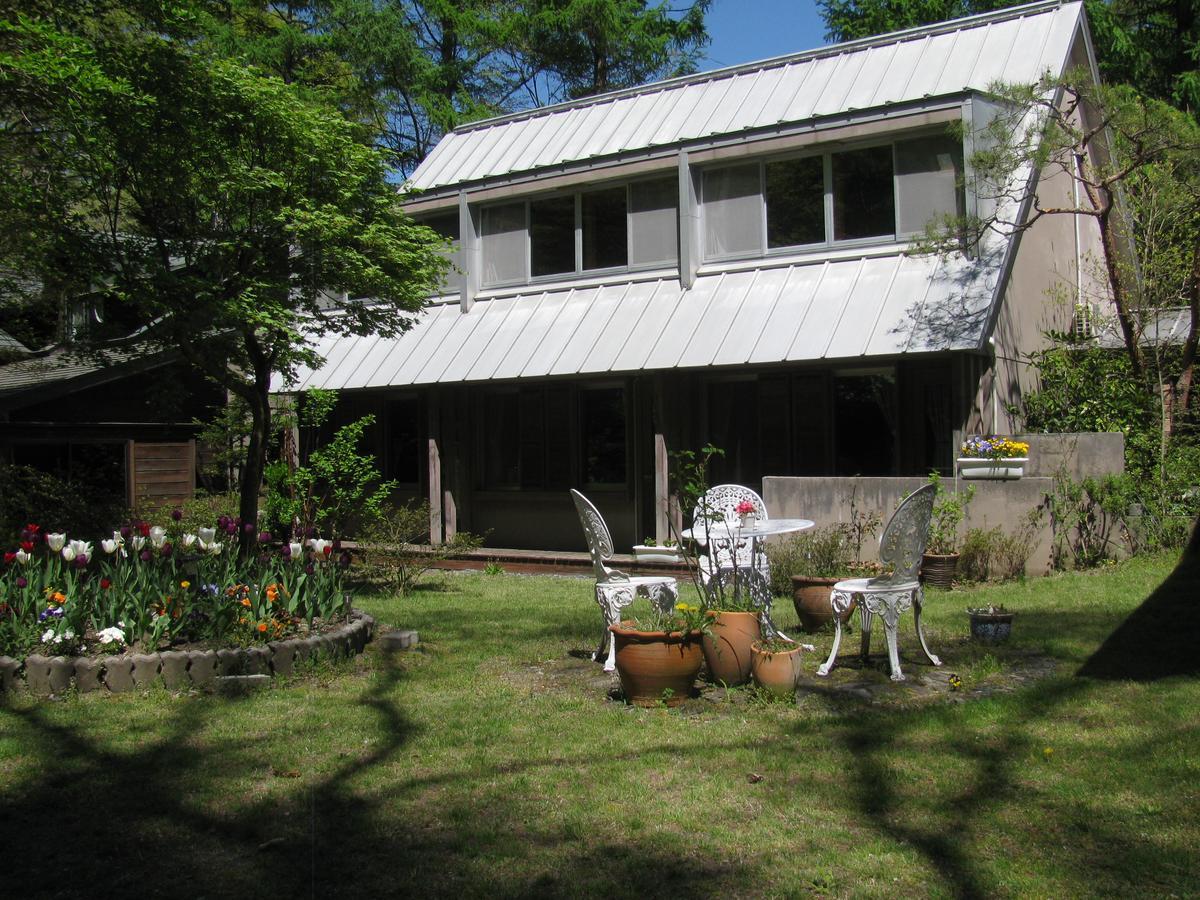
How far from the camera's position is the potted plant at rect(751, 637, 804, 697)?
6.13m

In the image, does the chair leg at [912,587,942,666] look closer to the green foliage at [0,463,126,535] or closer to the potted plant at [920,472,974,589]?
the potted plant at [920,472,974,589]

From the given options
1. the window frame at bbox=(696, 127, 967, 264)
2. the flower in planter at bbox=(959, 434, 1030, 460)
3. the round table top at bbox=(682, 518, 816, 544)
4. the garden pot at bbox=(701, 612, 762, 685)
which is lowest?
the garden pot at bbox=(701, 612, 762, 685)

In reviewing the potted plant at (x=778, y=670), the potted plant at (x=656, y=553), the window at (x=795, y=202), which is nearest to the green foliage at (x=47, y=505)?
the potted plant at (x=656, y=553)

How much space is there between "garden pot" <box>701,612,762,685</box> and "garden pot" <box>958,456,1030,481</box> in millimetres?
5446

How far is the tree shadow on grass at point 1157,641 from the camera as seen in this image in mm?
6582

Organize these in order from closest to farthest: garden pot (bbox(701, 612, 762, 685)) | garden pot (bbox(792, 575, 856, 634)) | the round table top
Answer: garden pot (bbox(701, 612, 762, 685))
the round table top
garden pot (bbox(792, 575, 856, 634))

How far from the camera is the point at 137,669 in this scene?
6.61 metres

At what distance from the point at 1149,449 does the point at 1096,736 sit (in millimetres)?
8106

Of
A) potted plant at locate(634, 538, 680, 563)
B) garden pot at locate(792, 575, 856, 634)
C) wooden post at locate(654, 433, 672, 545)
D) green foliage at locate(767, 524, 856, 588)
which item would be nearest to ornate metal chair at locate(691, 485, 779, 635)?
garden pot at locate(792, 575, 856, 634)

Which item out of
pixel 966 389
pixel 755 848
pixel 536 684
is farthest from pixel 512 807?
pixel 966 389

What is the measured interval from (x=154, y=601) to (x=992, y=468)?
827 cm

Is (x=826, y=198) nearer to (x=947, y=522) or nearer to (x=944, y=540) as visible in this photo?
(x=947, y=522)

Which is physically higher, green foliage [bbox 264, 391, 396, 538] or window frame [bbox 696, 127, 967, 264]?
window frame [bbox 696, 127, 967, 264]

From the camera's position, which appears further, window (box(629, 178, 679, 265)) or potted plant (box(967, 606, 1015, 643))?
window (box(629, 178, 679, 265))
